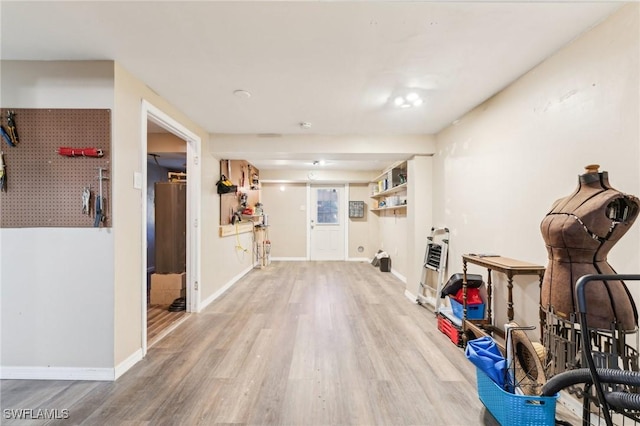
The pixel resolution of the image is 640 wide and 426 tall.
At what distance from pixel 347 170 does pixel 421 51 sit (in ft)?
15.1

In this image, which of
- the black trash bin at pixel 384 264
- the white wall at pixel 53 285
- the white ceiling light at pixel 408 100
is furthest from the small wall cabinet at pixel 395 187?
the white wall at pixel 53 285

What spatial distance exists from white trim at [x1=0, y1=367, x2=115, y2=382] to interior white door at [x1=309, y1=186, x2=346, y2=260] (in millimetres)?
5170

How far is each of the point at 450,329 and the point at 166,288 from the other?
3.32 m

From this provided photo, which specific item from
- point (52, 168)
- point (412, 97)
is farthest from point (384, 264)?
point (52, 168)

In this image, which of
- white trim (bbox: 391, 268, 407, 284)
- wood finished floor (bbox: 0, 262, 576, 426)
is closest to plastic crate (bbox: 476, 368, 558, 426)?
wood finished floor (bbox: 0, 262, 576, 426)

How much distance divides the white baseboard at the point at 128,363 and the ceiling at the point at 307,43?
2153mm

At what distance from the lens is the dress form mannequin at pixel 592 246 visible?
44.3 inches

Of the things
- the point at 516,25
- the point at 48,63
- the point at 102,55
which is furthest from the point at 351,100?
the point at 48,63

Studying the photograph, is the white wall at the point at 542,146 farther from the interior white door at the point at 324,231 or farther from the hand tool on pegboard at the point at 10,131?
the interior white door at the point at 324,231

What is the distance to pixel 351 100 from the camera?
7.92ft

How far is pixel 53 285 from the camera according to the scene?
1841mm

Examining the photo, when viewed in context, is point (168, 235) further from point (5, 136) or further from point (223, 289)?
point (5, 136)

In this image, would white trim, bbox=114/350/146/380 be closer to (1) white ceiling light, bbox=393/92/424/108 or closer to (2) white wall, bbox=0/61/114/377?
(2) white wall, bbox=0/61/114/377

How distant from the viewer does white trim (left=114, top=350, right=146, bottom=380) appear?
1869 millimetres
